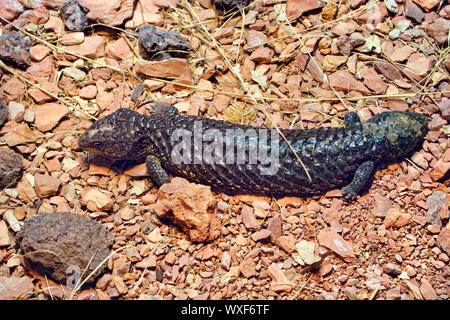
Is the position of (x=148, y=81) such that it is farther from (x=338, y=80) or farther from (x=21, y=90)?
(x=338, y=80)

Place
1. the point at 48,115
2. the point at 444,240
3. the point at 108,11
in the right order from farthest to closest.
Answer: the point at 108,11
the point at 48,115
the point at 444,240

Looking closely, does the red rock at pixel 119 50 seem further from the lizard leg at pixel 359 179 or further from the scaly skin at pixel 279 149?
the lizard leg at pixel 359 179

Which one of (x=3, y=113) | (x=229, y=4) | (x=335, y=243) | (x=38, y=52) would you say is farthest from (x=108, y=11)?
(x=335, y=243)

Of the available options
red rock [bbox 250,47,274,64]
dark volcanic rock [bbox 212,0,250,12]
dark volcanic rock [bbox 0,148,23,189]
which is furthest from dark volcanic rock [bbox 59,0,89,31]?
red rock [bbox 250,47,274,64]

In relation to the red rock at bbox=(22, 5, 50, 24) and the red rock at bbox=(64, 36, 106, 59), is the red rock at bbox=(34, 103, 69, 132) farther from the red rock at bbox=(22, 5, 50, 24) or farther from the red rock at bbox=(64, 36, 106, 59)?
the red rock at bbox=(22, 5, 50, 24)

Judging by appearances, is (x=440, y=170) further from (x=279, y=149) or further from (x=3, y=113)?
(x=3, y=113)

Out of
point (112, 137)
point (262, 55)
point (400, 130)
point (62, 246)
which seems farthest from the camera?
point (262, 55)

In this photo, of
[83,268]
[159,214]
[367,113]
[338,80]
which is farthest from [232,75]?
[83,268]
